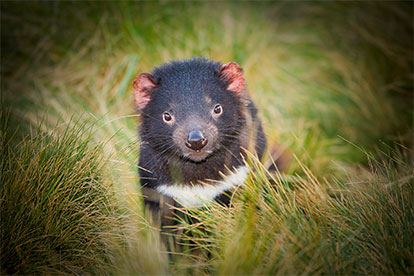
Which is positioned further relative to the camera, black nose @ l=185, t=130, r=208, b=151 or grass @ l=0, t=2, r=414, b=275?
black nose @ l=185, t=130, r=208, b=151

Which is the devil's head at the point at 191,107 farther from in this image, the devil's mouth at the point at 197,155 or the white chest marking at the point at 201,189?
the white chest marking at the point at 201,189

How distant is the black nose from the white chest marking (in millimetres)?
366

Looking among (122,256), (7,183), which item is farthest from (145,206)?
(7,183)

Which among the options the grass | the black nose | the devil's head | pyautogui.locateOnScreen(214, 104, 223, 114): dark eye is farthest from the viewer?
pyautogui.locateOnScreen(214, 104, 223, 114): dark eye

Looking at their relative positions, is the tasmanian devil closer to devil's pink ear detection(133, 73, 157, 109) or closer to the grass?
devil's pink ear detection(133, 73, 157, 109)

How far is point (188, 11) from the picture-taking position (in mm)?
6016

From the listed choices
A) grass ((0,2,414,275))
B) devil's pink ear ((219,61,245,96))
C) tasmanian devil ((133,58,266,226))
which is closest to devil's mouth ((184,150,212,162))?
tasmanian devil ((133,58,266,226))

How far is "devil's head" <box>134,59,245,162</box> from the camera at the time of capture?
3156mm

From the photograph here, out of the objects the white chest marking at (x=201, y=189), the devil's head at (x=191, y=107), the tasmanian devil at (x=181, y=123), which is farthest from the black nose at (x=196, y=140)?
the white chest marking at (x=201, y=189)

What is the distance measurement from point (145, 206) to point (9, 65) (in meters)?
3.19

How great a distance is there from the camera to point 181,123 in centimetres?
318

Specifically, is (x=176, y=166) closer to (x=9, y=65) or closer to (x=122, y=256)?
(x=122, y=256)

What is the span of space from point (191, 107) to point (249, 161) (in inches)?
23.1

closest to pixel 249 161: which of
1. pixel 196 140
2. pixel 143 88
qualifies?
pixel 196 140
